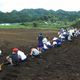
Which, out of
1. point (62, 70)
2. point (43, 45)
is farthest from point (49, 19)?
point (62, 70)

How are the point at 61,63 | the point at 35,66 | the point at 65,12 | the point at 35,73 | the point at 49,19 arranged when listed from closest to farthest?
the point at 35,73, the point at 35,66, the point at 61,63, the point at 49,19, the point at 65,12

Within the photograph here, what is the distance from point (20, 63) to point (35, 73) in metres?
2.95

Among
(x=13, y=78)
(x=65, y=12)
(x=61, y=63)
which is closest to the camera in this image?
(x=13, y=78)

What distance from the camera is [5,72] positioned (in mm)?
14938

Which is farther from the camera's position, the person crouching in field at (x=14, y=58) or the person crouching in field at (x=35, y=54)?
the person crouching in field at (x=35, y=54)

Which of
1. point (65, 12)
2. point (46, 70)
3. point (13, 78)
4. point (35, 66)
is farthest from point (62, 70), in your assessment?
point (65, 12)

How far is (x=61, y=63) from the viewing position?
18047 mm

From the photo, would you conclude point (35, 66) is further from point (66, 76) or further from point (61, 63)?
point (66, 76)

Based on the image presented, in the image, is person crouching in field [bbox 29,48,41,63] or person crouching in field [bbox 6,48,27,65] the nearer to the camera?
person crouching in field [bbox 6,48,27,65]

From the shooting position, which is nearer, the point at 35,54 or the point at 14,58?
the point at 14,58

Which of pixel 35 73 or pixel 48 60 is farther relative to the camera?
pixel 48 60

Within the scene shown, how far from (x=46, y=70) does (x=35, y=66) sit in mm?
1430

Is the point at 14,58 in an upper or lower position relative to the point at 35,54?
upper

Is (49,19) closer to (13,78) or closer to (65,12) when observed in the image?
(65,12)
